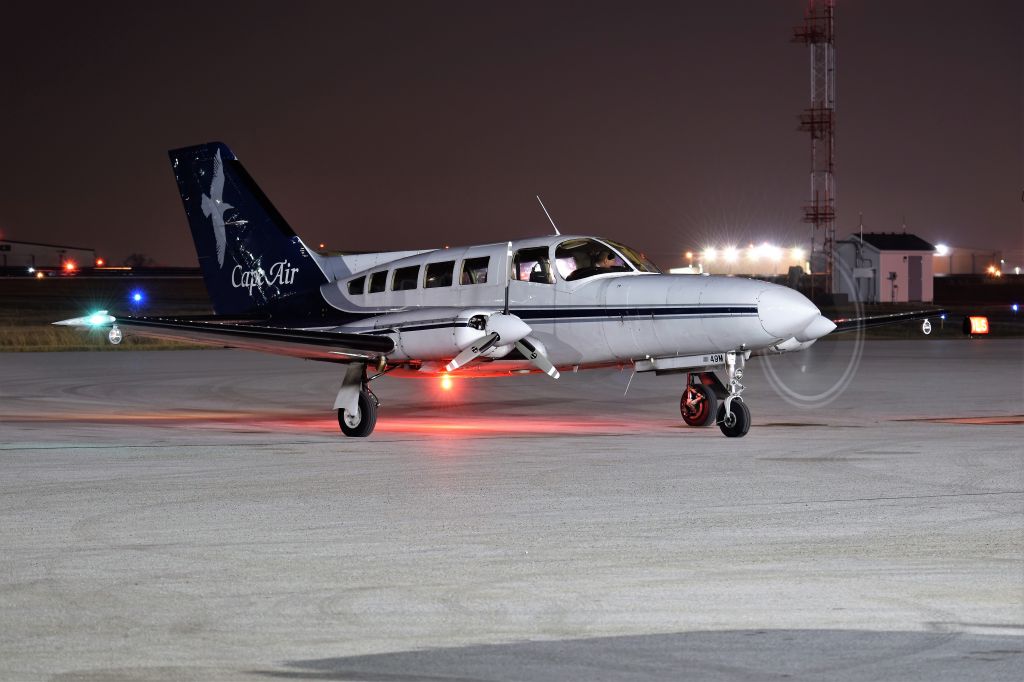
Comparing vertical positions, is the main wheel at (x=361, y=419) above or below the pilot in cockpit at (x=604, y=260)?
below

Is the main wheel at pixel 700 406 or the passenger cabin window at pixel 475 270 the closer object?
the main wheel at pixel 700 406

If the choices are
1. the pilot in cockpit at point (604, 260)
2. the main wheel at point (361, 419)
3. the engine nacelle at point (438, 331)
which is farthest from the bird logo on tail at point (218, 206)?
the pilot in cockpit at point (604, 260)

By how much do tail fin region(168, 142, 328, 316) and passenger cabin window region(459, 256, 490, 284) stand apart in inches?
139

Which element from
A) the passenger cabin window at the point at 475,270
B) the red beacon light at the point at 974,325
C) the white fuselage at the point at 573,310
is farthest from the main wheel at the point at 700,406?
the red beacon light at the point at 974,325

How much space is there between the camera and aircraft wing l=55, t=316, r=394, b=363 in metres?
18.2

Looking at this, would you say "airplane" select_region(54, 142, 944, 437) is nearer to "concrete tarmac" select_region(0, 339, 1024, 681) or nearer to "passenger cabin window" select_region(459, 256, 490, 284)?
"passenger cabin window" select_region(459, 256, 490, 284)

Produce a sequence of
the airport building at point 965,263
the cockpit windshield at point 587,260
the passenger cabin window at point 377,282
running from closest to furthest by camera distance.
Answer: the cockpit windshield at point 587,260
the passenger cabin window at point 377,282
the airport building at point 965,263

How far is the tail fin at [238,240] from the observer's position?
859 inches

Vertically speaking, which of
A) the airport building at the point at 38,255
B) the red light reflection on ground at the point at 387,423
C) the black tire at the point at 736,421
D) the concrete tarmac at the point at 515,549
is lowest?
the concrete tarmac at the point at 515,549

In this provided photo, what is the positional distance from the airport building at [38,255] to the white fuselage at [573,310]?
162 m

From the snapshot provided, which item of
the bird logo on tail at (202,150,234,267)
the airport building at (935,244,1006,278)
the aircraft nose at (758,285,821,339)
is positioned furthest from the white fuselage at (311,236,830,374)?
the airport building at (935,244,1006,278)

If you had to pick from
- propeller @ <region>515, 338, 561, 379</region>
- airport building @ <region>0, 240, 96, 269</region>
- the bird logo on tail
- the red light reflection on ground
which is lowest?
the red light reflection on ground

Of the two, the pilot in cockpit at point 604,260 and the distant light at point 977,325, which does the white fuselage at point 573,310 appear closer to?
the pilot in cockpit at point 604,260

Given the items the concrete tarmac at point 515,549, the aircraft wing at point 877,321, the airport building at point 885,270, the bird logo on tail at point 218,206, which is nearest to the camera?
the concrete tarmac at point 515,549
